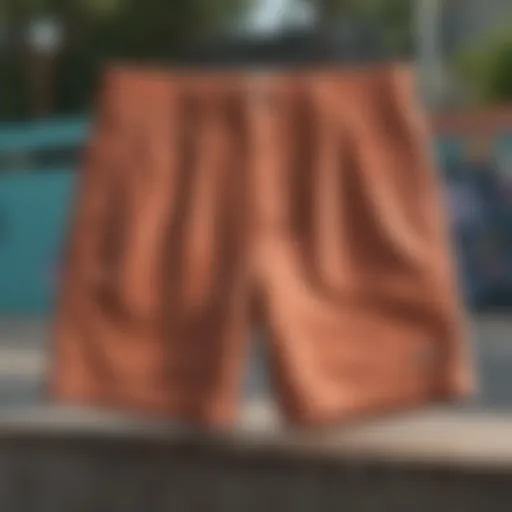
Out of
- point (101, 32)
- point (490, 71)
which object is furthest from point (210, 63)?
point (490, 71)

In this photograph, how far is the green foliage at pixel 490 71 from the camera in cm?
905

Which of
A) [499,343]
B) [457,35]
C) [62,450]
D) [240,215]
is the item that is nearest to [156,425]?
[62,450]

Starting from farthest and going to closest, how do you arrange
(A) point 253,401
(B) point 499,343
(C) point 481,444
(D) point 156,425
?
(B) point 499,343 → (A) point 253,401 → (D) point 156,425 → (C) point 481,444

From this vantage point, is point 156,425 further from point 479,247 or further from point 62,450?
point 479,247

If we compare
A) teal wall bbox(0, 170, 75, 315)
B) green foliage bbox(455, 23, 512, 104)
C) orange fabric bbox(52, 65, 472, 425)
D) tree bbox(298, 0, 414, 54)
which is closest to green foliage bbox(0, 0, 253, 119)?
tree bbox(298, 0, 414, 54)

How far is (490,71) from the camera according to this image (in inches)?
360

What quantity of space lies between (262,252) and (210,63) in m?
4.37

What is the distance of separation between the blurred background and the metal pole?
0.01m

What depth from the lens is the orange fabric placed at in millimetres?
3693

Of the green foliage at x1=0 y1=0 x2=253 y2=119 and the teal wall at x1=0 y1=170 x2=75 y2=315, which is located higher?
the green foliage at x1=0 y1=0 x2=253 y2=119

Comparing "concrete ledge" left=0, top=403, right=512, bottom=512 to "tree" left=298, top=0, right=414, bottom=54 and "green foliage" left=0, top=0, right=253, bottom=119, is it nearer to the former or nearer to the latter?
"green foliage" left=0, top=0, right=253, bottom=119

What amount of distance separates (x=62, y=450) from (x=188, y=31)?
5737 mm

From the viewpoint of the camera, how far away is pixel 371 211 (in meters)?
3.71

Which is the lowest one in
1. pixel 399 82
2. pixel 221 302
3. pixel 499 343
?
pixel 499 343
